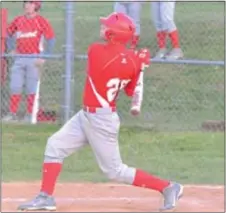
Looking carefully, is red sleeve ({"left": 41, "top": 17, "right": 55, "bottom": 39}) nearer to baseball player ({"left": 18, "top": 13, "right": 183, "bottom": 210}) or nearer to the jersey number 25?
baseball player ({"left": 18, "top": 13, "right": 183, "bottom": 210})

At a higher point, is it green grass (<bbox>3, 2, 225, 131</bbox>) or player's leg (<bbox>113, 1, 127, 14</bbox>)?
player's leg (<bbox>113, 1, 127, 14</bbox>)

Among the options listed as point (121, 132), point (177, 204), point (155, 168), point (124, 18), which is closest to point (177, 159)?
point (155, 168)

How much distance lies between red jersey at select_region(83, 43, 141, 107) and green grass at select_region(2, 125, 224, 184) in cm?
194

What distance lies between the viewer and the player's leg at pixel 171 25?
12656 mm

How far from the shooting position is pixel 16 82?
12.5 metres

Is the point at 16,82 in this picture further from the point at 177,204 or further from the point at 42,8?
the point at 177,204

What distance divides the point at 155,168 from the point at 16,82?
298 cm

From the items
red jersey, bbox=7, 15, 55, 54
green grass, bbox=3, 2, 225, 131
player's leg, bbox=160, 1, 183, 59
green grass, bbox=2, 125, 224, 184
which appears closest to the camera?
green grass, bbox=2, 125, 224, 184

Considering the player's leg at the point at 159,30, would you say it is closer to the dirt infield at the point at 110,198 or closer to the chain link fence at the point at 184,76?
the chain link fence at the point at 184,76

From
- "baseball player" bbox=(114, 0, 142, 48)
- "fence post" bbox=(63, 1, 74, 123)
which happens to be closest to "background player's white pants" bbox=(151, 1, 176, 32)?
"baseball player" bbox=(114, 0, 142, 48)

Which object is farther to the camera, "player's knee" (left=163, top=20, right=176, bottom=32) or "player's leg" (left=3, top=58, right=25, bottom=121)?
"player's knee" (left=163, top=20, right=176, bottom=32)

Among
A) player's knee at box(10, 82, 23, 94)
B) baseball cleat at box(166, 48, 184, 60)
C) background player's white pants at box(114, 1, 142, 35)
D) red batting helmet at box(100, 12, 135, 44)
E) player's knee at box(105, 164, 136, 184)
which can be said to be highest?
red batting helmet at box(100, 12, 135, 44)

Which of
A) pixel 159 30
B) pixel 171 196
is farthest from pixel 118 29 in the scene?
pixel 159 30

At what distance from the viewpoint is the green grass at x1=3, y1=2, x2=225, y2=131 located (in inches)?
508
